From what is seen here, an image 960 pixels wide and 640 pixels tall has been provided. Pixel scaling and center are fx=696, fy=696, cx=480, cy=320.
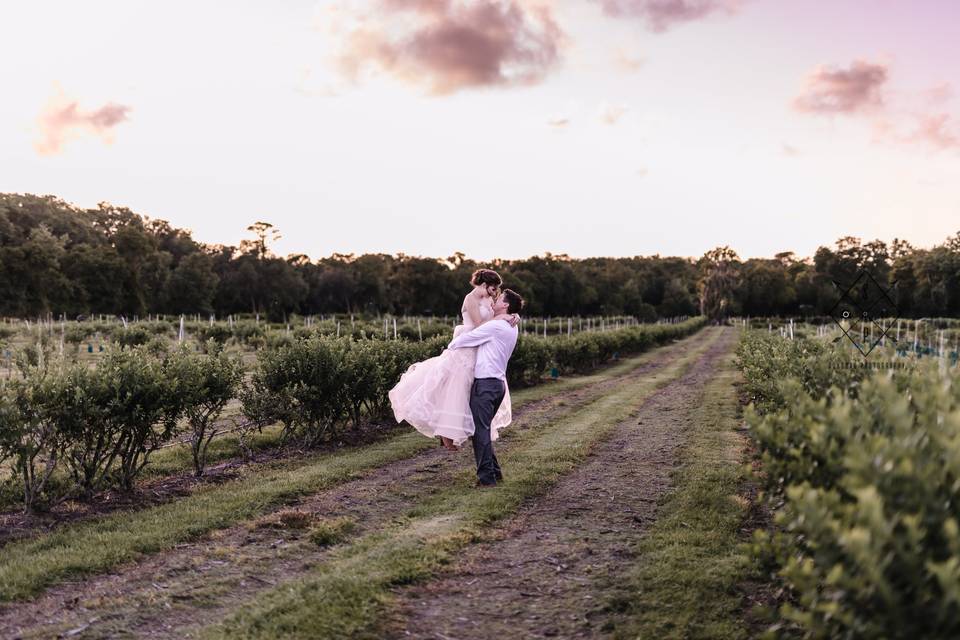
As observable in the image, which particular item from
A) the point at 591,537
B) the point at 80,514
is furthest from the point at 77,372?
the point at 591,537

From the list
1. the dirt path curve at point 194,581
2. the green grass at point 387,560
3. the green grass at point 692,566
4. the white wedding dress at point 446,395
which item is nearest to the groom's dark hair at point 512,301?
the white wedding dress at point 446,395

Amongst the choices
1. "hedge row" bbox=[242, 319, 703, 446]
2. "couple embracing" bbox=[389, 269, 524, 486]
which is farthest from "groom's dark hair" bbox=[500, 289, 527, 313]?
"hedge row" bbox=[242, 319, 703, 446]

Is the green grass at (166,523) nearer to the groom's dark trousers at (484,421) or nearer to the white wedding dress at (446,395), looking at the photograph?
the white wedding dress at (446,395)

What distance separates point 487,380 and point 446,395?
0.54 m

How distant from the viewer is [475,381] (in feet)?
27.5

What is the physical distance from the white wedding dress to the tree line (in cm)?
6974

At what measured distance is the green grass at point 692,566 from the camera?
14.6 feet

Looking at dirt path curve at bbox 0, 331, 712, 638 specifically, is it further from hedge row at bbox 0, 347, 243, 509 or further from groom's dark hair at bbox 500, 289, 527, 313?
groom's dark hair at bbox 500, 289, 527, 313

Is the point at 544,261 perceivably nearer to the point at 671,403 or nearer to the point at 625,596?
the point at 671,403

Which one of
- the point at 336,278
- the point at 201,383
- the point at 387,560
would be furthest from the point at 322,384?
the point at 336,278

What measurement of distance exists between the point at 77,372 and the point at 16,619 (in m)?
3.06

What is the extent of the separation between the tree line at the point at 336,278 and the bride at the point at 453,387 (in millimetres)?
69827

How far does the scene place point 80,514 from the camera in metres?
7.08

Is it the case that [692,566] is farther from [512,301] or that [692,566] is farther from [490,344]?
[512,301]
